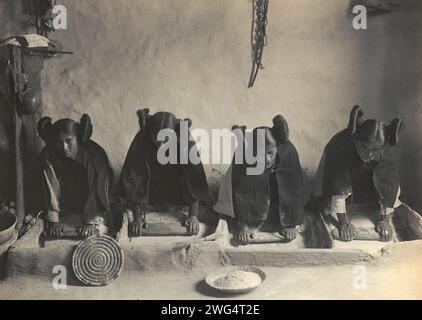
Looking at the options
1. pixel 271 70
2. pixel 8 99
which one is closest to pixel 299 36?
pixel 271 70

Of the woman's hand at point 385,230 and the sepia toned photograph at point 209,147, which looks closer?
the sepia toned photograph at point 209,147

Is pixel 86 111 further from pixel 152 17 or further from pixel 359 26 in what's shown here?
pixel 359 26

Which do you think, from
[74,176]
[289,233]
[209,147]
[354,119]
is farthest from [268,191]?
[74,176]

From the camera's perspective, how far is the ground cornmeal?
535cm

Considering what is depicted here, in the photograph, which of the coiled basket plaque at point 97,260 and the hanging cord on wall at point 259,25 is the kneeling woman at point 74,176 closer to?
the coiled basket plaque at point 97,260

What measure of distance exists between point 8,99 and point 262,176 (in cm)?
219

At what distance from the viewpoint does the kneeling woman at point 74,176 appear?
5.64m

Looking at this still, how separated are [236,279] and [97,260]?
1.11 metres

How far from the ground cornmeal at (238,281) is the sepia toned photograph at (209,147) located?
1.7 inches

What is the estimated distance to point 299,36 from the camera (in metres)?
5.83

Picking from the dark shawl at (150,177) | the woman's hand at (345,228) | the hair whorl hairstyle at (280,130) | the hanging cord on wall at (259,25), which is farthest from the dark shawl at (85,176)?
the woman's hand at (345,228)

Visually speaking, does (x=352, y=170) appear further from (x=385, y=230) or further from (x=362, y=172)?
(x=385, y=230)

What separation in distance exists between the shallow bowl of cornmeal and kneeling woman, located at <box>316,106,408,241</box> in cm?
84

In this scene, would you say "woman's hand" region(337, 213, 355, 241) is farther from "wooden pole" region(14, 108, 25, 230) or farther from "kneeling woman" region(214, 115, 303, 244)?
"wooden pole" region(14, 108, 25, 230)
